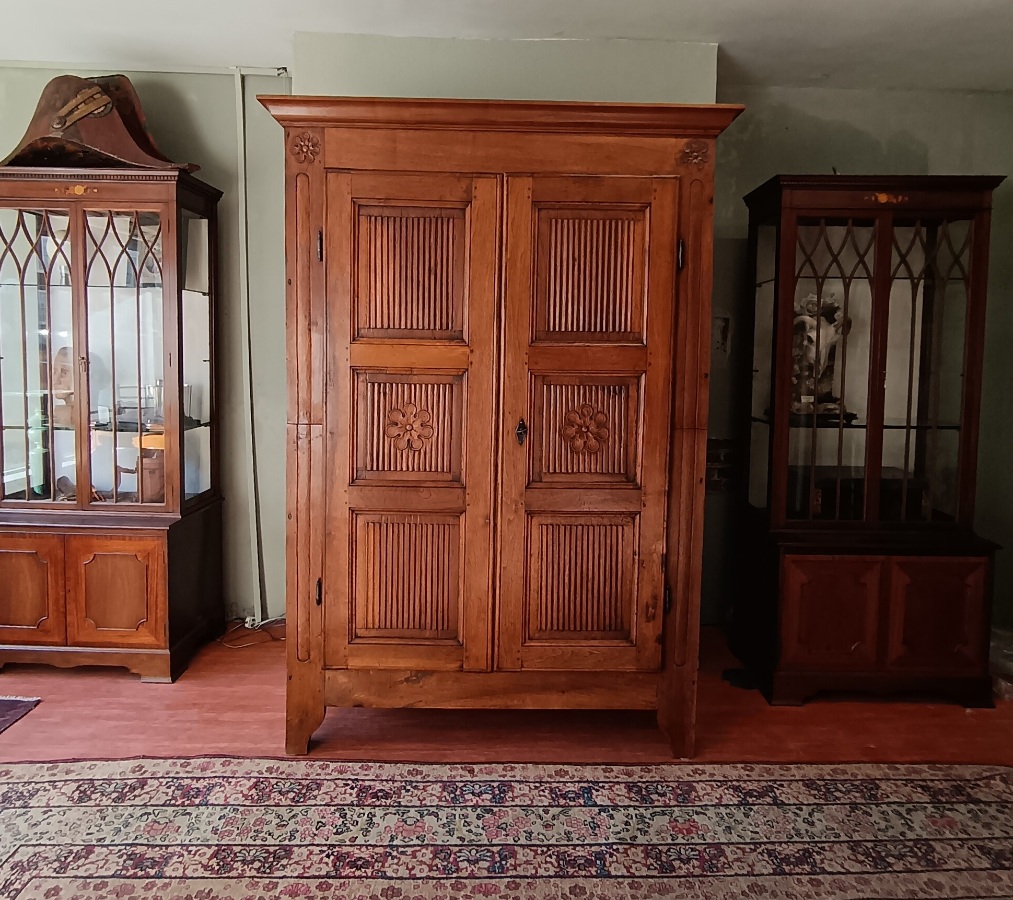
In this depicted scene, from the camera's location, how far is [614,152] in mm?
2459

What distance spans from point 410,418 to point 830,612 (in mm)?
1836

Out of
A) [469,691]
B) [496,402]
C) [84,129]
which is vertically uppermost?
[84,129]

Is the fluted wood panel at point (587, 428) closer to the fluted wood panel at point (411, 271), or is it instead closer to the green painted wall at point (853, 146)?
the fluted wood panel at point (411, 271)

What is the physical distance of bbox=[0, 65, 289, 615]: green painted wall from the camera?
360cm

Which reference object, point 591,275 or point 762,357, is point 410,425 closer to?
point 591,275

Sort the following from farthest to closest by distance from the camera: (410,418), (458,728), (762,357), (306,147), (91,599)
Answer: (762,357), (91,599), (458,728), (410,418), (306,147)

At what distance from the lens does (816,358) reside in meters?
3.23

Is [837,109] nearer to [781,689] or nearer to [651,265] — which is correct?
[651,265]

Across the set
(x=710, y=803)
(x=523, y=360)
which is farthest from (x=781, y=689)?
(x=523, y=360)

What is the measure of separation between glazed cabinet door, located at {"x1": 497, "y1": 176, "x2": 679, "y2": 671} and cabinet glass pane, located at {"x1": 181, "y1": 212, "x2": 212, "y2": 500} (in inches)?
64.0

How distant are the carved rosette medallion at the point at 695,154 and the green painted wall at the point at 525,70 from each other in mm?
829

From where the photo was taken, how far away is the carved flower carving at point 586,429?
255 cm

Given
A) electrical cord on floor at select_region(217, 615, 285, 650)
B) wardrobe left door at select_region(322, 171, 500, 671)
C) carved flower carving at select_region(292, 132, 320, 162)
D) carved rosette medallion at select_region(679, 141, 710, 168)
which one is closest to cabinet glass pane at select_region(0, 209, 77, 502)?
electrical cord on floor at select_region(217, 615, 285, 650)

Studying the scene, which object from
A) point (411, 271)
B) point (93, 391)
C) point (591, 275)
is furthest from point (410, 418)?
point (93, 391)
